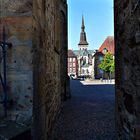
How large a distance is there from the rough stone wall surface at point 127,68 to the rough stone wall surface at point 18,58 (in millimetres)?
1138

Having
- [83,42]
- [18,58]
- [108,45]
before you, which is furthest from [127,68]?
[83,42]

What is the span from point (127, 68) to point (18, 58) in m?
1.42

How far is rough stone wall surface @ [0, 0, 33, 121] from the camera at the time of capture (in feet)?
12.7

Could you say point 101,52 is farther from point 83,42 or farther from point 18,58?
point 18,58

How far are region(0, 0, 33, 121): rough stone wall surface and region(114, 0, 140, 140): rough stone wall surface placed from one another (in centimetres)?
114

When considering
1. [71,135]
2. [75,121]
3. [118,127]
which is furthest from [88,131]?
[118,127]

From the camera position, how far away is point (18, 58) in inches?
153

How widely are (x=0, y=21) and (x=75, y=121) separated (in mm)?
5893

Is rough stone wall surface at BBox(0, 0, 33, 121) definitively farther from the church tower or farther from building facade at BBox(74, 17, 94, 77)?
the church tower

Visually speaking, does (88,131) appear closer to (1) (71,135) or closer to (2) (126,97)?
(1) (71,135)

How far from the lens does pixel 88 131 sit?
7.69m

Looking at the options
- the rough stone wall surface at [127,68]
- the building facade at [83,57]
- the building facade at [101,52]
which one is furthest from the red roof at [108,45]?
the rough stone wall surface at [127,68]

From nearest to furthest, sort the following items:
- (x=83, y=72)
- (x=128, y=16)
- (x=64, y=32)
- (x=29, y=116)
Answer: (x=128, y=16) < (x=29, y=116) < (x=64, y=32) < (x=83, y=72)

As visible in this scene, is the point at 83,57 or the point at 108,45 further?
the point at 83,57
